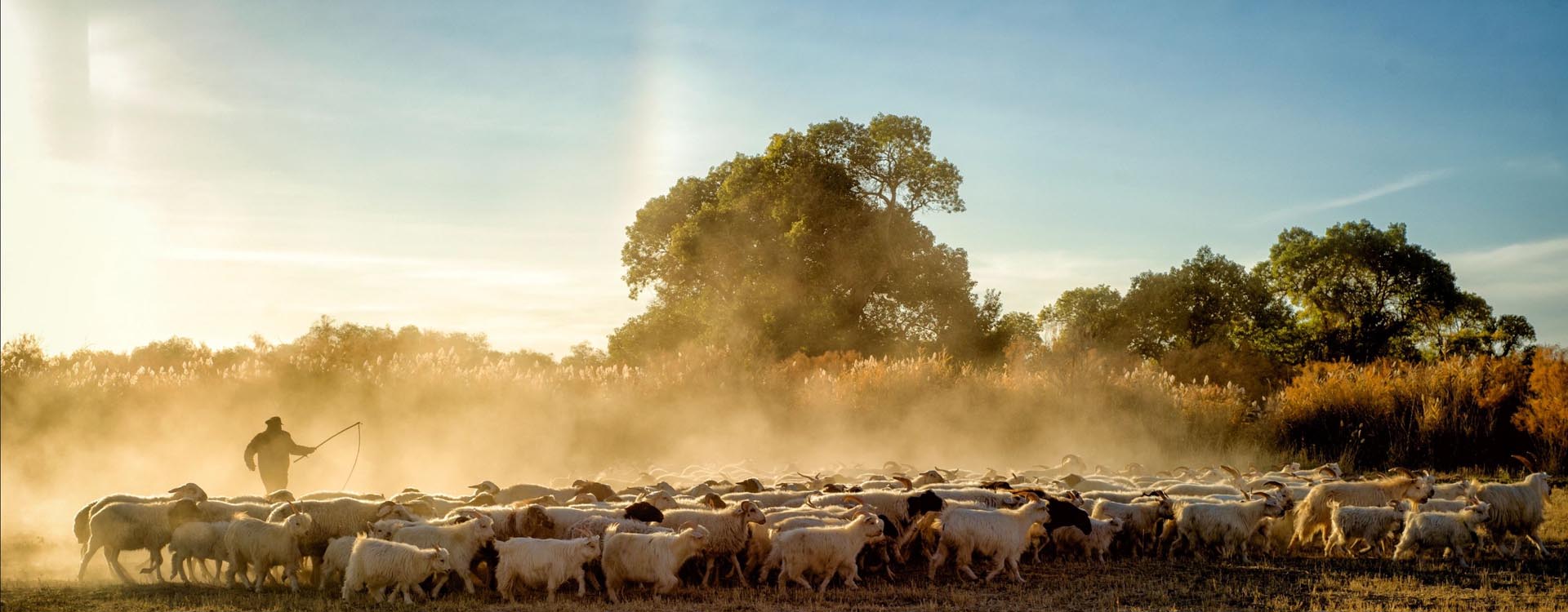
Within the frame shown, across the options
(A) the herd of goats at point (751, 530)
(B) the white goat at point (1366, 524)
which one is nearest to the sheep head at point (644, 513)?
(A) the herd of goats at point (751, 530)

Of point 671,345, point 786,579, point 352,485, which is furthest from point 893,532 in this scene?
point 671,345

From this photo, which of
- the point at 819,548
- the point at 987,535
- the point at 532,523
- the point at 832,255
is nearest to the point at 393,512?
the point at 532,523

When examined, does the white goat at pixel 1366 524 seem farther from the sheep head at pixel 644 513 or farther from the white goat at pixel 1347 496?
the sheep head at pixel 644 513

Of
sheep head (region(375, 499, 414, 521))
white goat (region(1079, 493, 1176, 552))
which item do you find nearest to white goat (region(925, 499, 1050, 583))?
white goat (region(1079, 493, 1176, 552))

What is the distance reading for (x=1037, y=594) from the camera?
13.0 m

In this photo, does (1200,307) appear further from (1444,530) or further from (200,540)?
(200,540)

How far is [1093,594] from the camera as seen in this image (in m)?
13.0

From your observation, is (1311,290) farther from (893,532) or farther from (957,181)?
(893,532)

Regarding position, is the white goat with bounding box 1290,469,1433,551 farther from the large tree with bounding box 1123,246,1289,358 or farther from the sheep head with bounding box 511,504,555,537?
the large tree with bounding box 1123,246,1289,358

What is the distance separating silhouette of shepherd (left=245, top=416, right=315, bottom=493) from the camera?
63.2ft

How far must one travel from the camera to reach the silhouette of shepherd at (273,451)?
19.3m

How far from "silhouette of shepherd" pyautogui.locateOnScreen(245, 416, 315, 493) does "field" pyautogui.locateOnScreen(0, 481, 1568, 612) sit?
4.91 m

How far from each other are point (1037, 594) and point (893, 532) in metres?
1.98

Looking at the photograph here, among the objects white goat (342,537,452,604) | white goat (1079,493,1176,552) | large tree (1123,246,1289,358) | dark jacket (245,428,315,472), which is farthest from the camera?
large tree (1123,246,1289,358)
